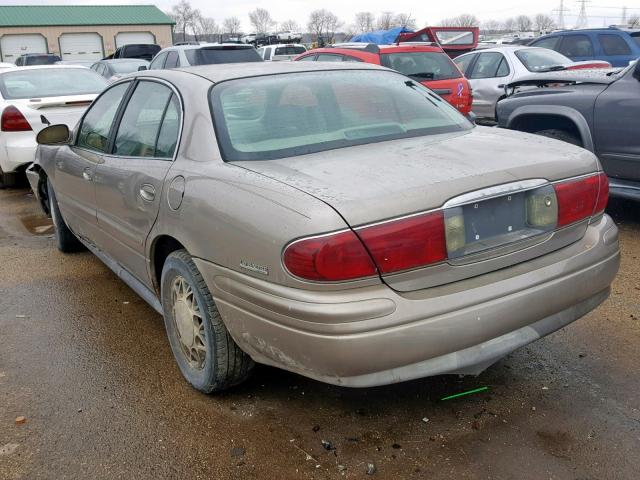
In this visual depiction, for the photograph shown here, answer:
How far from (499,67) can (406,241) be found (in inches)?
403

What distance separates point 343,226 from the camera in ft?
7.40

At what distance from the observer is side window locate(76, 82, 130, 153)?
4.04 metres

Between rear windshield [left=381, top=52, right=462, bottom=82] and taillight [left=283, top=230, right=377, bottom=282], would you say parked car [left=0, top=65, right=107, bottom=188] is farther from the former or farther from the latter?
taillight [left=283, top=230, right=377, bottom=282]

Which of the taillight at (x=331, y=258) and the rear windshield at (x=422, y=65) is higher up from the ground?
the rear windshield at (x=422, y=65)

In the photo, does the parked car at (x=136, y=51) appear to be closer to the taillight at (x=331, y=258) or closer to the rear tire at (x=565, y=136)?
the rear tire at (x=565, y=136)

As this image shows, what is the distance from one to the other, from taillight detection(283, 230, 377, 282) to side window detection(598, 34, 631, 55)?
12.5 meters

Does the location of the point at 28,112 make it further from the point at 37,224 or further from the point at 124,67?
the point at 124,67

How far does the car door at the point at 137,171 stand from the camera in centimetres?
323

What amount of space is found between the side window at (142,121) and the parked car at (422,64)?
20.2ft

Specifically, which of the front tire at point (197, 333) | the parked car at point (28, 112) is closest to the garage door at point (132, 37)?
the parked car at point (28, 112)

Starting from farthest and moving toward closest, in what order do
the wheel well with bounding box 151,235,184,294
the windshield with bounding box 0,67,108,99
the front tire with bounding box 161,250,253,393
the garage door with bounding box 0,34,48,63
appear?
the garage door with bounding box 0,34,48,63
the windshield with bounding box 0,67,108,99
the wheel well with bounding box 151,235,184,294
the front tire with bounding box 161,250,253,393

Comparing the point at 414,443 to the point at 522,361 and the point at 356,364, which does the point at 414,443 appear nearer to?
the point at 356,364

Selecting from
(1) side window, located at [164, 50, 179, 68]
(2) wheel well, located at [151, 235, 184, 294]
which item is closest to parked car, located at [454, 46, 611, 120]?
(1) side window, located at [164, 50, 179, 68]

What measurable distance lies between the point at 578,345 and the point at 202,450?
2130 millimetres
